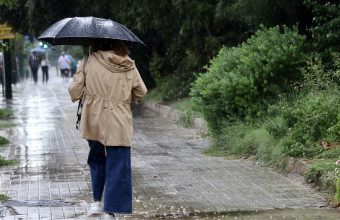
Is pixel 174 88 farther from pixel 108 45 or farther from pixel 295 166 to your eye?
pixel 108 45

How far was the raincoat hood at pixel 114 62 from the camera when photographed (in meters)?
5.74

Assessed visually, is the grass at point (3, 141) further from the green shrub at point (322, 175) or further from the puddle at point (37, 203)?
the green shrub at point (322, 175)

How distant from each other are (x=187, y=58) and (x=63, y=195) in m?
12.3

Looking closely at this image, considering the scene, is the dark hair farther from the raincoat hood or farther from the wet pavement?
the wet pavement

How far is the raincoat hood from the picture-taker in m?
5.74

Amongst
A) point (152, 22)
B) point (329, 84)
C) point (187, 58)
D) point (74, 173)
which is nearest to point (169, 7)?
point (152, 22)

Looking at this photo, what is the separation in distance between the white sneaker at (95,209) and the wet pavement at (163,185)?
7 cm

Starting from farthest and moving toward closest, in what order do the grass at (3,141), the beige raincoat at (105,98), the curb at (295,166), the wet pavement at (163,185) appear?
the grass at (3,141) < the curb at (295,166) < the wet pavement at (163,185) < the beige raincoat at (105,98)

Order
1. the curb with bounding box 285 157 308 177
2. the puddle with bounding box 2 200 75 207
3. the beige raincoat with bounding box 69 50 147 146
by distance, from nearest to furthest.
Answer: the beige raincoat with bounding box 69 50 147 146 → the puddle with bounding box 2 200 75 207 → the curb with bounding box 285 157 308 177

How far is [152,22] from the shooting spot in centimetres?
1723

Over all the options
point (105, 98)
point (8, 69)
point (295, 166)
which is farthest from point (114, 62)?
point (8, 69)

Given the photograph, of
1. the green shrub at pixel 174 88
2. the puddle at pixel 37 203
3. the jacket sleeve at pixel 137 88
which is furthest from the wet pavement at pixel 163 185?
the green shrub at pixel 174 88

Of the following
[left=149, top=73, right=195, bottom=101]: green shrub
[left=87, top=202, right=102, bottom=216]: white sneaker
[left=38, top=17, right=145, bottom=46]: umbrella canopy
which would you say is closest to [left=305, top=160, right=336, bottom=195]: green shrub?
[left=87, top=202, right=102, bottom=216]: white sneaker

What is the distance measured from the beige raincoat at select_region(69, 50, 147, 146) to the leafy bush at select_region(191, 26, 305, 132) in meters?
4.15
